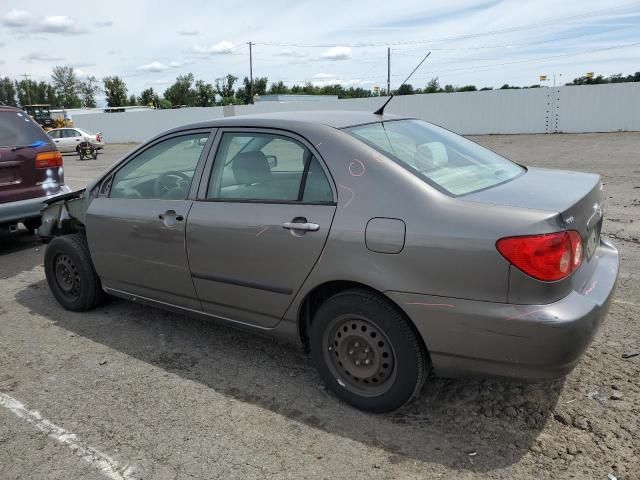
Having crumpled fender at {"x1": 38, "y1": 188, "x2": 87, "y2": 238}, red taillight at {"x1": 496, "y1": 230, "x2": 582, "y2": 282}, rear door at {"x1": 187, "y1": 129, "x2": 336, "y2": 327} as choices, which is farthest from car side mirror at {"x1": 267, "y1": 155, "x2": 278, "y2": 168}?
crumpled fender at {"x1": 38, "y1": 188, "x2": 87, "y2": 238}

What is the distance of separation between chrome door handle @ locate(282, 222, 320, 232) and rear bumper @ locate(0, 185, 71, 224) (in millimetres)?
4753

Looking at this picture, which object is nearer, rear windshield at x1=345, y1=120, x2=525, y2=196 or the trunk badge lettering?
the trunk badge lettering

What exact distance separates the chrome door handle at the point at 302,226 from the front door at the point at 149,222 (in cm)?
86

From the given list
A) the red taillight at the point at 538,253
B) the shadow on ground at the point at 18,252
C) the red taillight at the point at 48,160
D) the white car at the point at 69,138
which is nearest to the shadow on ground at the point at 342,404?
the red taillight at the point at 538,253

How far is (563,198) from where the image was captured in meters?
2.70

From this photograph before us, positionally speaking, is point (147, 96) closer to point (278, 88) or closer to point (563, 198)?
point (278, 88)

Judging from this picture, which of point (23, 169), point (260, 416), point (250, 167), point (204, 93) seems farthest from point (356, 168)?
point (204, 93)

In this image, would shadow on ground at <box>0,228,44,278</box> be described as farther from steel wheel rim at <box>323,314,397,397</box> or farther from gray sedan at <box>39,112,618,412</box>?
steel wheel rim at <box>323,314,397,397</box>

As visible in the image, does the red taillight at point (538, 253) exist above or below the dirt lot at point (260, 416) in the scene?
above

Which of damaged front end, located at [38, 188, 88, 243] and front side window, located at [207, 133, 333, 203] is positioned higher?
front side window, located at [207, 133, 333, 203]

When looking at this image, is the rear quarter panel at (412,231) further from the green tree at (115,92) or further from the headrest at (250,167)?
the green tree at (115,92)

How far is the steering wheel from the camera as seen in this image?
3.69 metres

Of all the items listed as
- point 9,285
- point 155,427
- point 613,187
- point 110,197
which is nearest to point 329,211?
point 155,427

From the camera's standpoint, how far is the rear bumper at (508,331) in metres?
2.39
